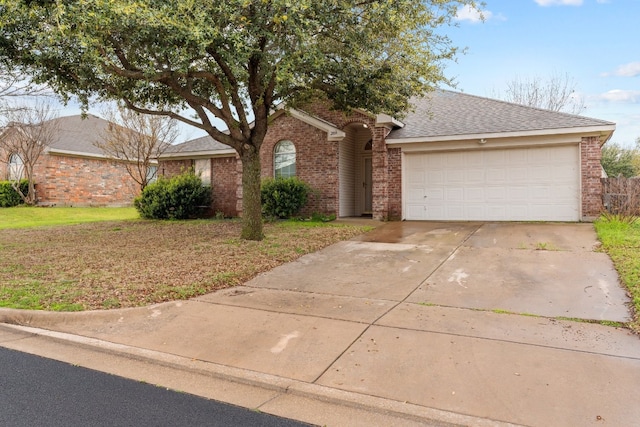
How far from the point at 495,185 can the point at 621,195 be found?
3374mm


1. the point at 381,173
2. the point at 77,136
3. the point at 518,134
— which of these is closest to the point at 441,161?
the point at 381,173

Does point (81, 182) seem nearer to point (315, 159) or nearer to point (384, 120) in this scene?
point (315, 159)

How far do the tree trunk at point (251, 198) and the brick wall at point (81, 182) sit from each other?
18.7 meters

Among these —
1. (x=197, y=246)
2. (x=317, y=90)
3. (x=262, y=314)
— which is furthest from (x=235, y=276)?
(x=317, y=90)

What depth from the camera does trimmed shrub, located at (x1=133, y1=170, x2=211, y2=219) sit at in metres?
16.9

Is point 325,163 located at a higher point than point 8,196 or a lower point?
higher

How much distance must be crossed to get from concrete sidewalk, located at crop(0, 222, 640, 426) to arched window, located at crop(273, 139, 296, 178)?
8.95m

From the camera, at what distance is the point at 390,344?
4348 millimetres

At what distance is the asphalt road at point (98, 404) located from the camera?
3068 millimetres

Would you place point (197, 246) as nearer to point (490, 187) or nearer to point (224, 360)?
point (224, 360)

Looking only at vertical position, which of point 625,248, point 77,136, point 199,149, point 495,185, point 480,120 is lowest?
point 625,248

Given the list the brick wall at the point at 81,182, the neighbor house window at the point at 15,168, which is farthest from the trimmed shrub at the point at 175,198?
the neighbor house window at the point at 15,168

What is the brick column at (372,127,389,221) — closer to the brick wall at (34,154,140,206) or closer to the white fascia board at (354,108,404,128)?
the white fascia board at (354,108,404,128)

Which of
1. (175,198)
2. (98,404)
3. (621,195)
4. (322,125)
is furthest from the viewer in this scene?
(175,198)
